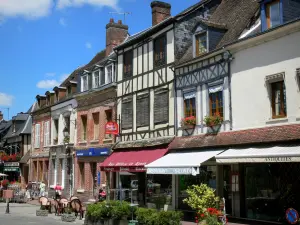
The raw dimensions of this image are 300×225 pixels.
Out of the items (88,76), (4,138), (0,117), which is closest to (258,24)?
(88,76)

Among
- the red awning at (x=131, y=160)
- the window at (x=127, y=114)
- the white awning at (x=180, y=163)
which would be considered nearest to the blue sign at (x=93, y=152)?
the red awning at (x=131, y=160)

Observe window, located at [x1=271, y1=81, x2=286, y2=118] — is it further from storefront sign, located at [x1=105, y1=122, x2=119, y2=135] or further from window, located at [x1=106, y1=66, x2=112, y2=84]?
window, located at [x1=106, y1=66, x2=112, y2=84]

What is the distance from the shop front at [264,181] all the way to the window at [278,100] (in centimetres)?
122

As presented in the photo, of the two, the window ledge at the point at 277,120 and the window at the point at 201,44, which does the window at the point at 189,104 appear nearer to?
the window at the point at 201,44

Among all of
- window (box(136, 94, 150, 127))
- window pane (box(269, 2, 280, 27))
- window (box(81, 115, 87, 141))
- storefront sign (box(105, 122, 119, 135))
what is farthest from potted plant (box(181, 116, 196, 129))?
window (box(81, 115, 87, 141))

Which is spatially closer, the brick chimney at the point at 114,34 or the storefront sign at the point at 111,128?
the storefront sign at the point at 111,128

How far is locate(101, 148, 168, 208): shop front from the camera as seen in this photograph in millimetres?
18438

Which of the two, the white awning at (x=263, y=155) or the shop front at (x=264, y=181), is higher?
the white awning at (x=263, y=155)

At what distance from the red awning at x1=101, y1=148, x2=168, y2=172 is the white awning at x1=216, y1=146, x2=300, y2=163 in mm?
4492

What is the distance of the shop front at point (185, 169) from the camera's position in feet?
47.8

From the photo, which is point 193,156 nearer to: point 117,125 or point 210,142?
point 210,142

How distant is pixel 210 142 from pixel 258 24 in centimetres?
466

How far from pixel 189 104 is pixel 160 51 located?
3.45 meters

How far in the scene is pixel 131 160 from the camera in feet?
63.4
